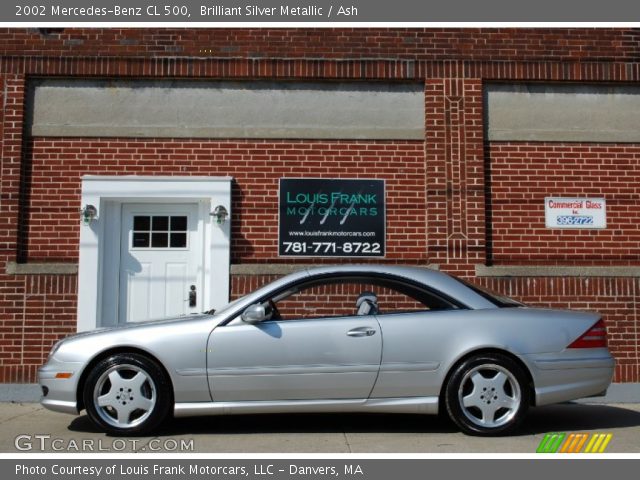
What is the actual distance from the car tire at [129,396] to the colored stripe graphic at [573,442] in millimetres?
2861

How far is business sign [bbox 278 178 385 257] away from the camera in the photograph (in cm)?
915

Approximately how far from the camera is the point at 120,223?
9227mm

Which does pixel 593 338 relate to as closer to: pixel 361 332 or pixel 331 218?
pixel 361 332

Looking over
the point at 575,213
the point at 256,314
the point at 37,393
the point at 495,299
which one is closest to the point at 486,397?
the point at 495,299

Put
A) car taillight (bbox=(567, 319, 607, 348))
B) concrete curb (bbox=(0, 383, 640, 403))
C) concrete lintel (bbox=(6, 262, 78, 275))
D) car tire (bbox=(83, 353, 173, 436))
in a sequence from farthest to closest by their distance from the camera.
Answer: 1. concrete lintel (bbox=(6, 262, 78, 275))
2. concrete curb (bbox=(0, 383, 640, 403))
3. car taillight (bbox=(567, 319, 607, 348))
4. car tire (bbox=(83, 353, 173, 436))

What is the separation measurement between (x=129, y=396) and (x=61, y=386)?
0.56 metres

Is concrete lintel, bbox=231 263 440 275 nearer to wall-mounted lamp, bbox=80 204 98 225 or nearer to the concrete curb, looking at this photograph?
wall-mounted lamp, bbox=80 204 98 225

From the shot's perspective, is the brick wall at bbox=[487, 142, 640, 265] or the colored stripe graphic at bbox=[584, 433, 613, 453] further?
the brick wall at bbox=[487, 142, 640, 265]

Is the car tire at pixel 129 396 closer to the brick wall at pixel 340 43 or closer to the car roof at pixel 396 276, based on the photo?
the car roof at pixel 396 276

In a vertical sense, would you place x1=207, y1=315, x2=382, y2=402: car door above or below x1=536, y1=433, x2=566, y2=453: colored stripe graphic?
above

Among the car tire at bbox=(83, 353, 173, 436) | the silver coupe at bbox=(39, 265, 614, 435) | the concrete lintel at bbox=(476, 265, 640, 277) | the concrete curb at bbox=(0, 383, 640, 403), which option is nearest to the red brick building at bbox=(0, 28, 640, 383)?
the concrete lintel at bbox=(476, 265, 640, 277)

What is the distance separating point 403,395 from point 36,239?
17.3 ft

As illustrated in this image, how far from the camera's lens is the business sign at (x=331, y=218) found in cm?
915

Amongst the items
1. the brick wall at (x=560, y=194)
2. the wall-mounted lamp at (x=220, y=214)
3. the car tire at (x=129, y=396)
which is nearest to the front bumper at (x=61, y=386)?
the car tire at (x=129, y=396)
